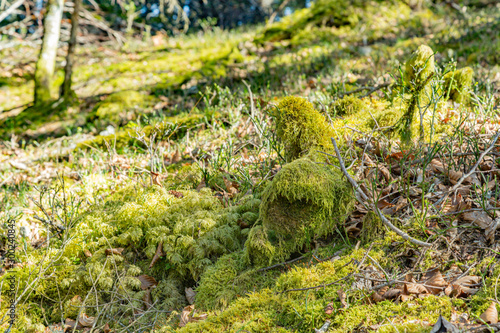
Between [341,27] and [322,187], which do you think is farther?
[341,27]

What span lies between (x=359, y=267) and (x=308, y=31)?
9176 mm

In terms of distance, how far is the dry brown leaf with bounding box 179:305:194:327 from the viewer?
239 cm

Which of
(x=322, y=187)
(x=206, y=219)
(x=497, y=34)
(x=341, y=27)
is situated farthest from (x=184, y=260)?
(x=341, y=27)

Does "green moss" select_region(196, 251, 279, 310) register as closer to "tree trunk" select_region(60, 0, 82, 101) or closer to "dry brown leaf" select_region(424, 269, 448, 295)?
"dry brown leaf" select_region(424, 269, 448, 295)

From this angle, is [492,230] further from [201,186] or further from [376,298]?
[201,186]

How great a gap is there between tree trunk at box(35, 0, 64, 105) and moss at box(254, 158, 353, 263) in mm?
8192

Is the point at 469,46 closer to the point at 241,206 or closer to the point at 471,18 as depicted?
the point at 471,18

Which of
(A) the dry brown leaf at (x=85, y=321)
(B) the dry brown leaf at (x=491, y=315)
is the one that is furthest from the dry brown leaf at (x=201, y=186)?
(B) the dry brown leaf at (x=491, y=315)

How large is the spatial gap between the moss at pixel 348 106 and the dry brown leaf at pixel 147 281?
8.91ft

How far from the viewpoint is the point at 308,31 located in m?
10.1

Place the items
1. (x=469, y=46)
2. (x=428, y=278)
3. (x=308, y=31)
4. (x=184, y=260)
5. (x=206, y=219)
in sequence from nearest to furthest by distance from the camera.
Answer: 1. (x=428, y=278)
2. (x=184, y=260)
3. (x=206, y=219)
4. (x=469, y=46)
5. (x=308, y=31)

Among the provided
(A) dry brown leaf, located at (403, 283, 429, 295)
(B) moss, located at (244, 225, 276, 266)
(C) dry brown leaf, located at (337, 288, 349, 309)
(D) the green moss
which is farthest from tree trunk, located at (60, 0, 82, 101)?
(A) dry brown leaf, located at (403, 283, 429, 295)

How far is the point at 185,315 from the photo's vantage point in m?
2.46

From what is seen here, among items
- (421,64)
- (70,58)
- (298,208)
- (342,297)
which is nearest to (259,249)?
(298,208)
